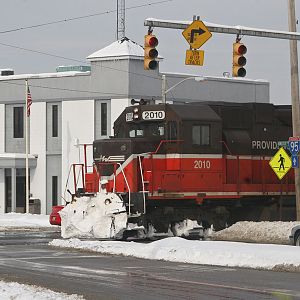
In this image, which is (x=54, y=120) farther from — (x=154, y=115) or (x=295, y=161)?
(x=295, y=161)

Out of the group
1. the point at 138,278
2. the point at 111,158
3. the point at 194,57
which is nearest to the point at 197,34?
the point at 194,57

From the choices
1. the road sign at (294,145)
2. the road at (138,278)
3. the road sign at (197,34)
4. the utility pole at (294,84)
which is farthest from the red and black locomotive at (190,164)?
the road at (138,278)

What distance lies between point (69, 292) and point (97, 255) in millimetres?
7351

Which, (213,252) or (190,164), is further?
(190,164)

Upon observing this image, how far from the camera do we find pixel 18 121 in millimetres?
55812

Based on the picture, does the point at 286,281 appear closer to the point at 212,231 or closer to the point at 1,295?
the point at 1,295

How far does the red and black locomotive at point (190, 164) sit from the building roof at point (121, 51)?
78.8ft

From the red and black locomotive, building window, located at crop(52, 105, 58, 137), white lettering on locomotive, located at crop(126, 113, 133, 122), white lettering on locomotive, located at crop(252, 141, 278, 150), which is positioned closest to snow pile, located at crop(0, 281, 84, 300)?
the red and black locomotive

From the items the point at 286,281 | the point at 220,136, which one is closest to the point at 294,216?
the point at 220,136

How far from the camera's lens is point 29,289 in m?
13.3

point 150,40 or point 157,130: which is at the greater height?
point 150,40

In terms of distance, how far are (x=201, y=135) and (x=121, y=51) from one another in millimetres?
26218

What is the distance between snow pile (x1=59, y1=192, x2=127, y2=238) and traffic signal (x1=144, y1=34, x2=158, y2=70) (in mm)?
4080

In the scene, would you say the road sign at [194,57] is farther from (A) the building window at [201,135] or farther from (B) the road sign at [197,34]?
(A) the building window at [201,135]
